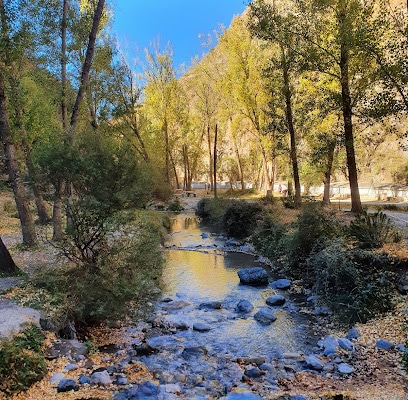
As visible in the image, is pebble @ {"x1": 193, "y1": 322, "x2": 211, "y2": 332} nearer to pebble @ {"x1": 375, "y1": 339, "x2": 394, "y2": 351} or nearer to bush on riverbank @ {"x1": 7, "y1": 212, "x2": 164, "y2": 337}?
bush on riverbank @ {"x1": 7, "y1": 212, "x2": 164, "y2": 337}

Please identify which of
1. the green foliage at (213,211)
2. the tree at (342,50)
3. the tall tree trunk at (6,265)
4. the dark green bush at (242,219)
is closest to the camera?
the tall tree trunk at (6,265)

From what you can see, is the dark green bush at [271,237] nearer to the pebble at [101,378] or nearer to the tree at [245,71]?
the pebble at [101,378]

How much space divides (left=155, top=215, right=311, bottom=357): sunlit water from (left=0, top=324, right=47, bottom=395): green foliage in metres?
2.95

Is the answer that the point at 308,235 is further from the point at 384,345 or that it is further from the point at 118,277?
the point at 118,277

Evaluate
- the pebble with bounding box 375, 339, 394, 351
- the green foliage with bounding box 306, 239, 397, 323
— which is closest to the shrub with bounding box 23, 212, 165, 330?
the green foliage with bounding box 306, 239, 397, 323

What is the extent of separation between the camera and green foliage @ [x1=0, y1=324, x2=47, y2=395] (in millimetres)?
4941

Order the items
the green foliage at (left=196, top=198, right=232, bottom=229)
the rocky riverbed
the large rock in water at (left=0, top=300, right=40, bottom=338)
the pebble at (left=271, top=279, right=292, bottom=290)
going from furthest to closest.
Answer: the green foliage at (left=196, top=198, right=232, bottom=229), the pebble at (left=271, top=279, right=292, bottom=290), the large rock in water at (left=0, top=300, right=40, bottom=338), the rocky riverbed

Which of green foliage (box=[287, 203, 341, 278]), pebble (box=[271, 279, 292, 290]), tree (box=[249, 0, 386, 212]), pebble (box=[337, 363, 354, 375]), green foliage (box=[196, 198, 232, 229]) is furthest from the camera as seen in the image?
green foliage (box=[196, 198, 232, 229])

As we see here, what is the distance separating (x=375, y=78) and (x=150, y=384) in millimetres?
13103

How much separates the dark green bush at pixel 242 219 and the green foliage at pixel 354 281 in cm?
967

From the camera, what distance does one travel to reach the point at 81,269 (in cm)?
802

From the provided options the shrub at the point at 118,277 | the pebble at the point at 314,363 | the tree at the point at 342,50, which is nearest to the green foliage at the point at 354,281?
the pebble at the point at 314,363

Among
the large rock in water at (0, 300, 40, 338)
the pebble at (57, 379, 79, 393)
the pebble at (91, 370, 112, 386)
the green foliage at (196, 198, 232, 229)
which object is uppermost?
the green foliage at (196, 198, 232, 229)

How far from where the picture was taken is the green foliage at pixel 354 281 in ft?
27.4
